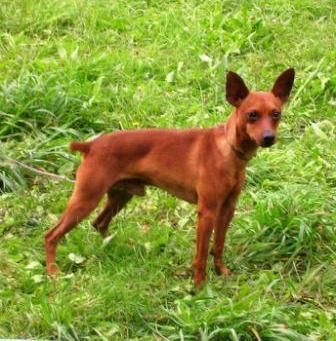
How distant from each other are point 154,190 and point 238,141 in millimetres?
1529

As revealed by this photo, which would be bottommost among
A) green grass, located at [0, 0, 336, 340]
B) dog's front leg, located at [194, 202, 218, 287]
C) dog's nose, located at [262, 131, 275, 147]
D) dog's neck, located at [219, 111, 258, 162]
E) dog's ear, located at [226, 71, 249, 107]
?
green grass, located at [0, 0, 336, 340]

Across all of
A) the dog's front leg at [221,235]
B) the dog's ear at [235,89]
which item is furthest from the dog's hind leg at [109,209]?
the dog's ear at [235,89]

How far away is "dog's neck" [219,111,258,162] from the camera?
16.9 feet

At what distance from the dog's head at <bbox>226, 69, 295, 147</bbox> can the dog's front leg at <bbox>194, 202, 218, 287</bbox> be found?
0.49m

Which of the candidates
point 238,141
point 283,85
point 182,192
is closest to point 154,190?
point 182,192

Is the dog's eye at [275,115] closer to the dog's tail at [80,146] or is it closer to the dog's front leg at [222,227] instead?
the dog's front leg at [222,227]

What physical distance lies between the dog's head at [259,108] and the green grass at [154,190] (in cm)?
85

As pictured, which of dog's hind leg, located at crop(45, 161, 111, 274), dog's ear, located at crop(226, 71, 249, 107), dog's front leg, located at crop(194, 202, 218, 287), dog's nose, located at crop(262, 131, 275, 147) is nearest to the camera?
dog's nose, located at crop(262, 131, 275, 147)

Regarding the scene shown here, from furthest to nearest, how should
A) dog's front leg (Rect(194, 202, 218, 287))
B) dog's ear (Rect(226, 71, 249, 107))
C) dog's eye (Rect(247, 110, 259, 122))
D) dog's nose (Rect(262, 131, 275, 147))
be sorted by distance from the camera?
dog's front leg (Rect(194, 202, 218, 287)) < dog's ear (Rect(226, 71, 249, 107)) < dog's eye (Rect(247, 110, 259, 122)) < dog's nose (Rect(262, 131, 275, 147))

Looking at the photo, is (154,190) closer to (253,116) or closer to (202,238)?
(202,238)


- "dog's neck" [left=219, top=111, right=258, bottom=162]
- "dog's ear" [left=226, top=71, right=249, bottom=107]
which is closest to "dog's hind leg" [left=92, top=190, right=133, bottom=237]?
"dog's neck" [left=219, top=111, right=258, bottom=162]

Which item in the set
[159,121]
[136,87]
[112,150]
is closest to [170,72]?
[136,87]

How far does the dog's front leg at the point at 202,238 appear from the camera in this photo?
5.26m

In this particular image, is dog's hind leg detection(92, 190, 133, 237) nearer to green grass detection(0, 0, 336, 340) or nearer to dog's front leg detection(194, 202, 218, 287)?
green grass detection(0, 0, 336, 340)
